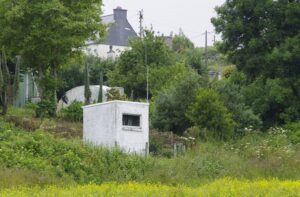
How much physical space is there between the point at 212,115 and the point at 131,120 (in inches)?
144

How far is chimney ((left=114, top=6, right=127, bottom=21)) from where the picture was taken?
7606cm

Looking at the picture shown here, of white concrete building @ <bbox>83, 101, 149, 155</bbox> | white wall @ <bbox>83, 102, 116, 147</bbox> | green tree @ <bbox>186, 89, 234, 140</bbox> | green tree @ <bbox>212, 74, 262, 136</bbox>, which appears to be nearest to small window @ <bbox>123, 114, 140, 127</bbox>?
white concrete building @ <bbox>83, 101, 149, 155</bbox>

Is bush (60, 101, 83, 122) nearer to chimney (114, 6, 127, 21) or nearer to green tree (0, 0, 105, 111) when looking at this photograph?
green tree (0, 0, 105, 111)

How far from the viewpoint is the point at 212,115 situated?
97.3 ft

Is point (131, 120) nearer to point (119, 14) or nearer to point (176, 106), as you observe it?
point (176, 106)

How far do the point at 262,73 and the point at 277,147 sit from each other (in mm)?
10977

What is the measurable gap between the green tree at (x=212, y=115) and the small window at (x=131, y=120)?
2.94m

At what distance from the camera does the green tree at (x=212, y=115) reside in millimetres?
29422

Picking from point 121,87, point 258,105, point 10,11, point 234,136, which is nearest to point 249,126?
point 234,136

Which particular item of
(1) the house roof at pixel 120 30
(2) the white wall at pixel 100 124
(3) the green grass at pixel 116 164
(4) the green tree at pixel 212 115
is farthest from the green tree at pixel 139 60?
(1) the house roof at pixel 120 30

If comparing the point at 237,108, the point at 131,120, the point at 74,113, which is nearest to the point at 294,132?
the point at 237,108

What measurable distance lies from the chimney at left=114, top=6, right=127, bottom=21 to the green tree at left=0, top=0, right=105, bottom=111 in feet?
122

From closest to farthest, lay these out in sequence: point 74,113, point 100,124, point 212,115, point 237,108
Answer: point 100,124 < point 212,115 < point 237,108 < point 74,113

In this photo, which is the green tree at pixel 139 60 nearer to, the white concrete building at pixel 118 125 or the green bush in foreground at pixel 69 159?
the white concrete building at pixel 118 125
